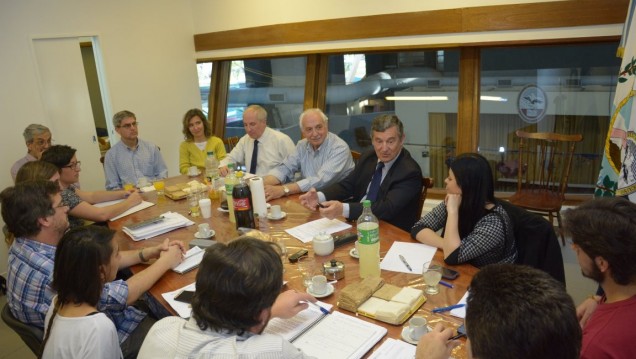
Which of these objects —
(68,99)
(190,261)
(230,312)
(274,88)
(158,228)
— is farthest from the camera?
(274,88)

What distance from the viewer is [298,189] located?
3004mm

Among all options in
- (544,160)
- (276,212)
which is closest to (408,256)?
(276,212)

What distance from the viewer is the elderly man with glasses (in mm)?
3783

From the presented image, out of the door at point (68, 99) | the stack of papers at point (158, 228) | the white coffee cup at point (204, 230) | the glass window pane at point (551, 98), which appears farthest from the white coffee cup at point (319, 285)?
the door at point (68, 99)

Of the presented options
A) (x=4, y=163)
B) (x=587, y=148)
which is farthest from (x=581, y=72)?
(x=4, y=163)

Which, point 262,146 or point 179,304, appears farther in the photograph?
point 262,146

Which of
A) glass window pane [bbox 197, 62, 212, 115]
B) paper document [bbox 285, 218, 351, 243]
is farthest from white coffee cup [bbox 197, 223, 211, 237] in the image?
glass window pane [bbox 197, 62, 212, 115]

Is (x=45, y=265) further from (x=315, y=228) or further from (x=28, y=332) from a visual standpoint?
(x=315, y=228)

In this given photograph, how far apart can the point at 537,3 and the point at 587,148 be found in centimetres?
Answer: 137

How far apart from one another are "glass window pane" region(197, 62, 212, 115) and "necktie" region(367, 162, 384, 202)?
3.72 m

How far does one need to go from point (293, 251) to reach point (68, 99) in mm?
3664

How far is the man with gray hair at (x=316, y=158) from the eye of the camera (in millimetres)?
3150

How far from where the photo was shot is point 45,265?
1742 mm

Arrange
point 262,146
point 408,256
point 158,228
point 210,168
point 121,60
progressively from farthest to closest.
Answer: point 121,60 → point 262,146 → point 210,168 → point 158,228 → point 408,256
